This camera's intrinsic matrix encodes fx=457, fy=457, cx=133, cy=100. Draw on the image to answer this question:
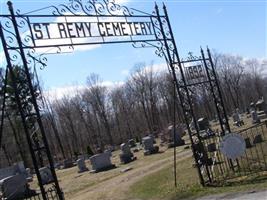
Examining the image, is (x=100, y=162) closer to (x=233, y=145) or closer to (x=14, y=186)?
(x=14, y=186)

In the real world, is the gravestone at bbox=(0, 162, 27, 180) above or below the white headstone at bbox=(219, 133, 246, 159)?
below

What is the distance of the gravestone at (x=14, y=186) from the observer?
22.5 m

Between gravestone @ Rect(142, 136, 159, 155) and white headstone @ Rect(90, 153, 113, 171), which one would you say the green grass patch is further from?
gravestone @ Rect(142, 136, 159, 155)

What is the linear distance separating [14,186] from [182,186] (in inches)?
496

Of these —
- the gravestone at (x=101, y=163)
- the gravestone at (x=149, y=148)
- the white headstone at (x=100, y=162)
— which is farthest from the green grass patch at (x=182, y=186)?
the gravestone at (x=149, y=148)

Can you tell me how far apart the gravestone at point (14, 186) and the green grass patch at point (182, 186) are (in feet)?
27.9

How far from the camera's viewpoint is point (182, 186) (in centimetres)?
1293

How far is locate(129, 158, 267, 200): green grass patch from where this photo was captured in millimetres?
10871

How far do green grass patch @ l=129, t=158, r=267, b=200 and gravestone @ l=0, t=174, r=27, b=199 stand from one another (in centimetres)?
850

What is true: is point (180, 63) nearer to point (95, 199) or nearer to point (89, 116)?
point (95, 199)

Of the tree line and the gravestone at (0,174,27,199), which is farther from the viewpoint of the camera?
the tree line

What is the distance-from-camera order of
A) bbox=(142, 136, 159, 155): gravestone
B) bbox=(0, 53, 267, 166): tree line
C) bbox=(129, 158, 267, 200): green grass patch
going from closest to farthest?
bbox=(129, 158, 267, 200): green grass patch, bbox=(142, 136, 159, 155): gravestone, bbox=(0, 53, 267, 166): tree line

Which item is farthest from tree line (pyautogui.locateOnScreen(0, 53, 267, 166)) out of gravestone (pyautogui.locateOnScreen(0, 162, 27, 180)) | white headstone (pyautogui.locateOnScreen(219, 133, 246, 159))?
white headstone (pyautogui.locateOnScreen(219, 133, 246, 159))

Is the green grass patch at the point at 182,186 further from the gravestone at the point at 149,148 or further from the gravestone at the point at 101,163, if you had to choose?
the gravestone at the point at 149,148
